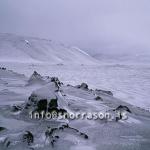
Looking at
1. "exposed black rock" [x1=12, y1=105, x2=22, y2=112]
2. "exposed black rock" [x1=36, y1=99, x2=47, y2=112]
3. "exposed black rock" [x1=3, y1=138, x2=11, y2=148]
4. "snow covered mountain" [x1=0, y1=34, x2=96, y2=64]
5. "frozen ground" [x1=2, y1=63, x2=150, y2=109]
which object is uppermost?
"snow covered mountain" [x1=0, y1=34, x2=96, y2=64]

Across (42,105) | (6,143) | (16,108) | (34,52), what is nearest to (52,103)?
(42,105)

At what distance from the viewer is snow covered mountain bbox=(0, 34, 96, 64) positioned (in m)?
90.9

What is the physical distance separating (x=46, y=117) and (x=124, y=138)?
1.83 m

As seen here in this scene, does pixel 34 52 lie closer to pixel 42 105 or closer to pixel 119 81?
pixel 119 81

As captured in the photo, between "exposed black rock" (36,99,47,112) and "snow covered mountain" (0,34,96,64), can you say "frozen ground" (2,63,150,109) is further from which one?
"snow covered mountain" (0,34,96,64)

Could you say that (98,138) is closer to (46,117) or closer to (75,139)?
(75,139)

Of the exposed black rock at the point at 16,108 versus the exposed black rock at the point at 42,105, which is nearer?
the exposed black rock at the point at 42,105

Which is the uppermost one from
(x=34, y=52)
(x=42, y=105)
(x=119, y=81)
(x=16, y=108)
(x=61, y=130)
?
(x=34, y=52)

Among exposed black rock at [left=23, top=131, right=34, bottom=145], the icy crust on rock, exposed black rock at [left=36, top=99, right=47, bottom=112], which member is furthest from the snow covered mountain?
exposed black rock at [left=23, top=131, right=34, bottom=145]

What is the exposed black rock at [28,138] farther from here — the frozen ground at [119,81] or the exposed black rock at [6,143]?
the frozen ground at [119,81]

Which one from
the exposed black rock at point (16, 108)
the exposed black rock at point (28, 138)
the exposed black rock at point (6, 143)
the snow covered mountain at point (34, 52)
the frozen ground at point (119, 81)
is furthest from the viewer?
the snow covered mountain at point (34, 52)

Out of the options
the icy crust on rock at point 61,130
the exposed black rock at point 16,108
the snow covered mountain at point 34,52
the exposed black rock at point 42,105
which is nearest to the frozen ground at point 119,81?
the icy crust on rock at point 61,130

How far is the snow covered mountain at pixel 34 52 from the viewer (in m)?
90.9

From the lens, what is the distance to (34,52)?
101750 mm
